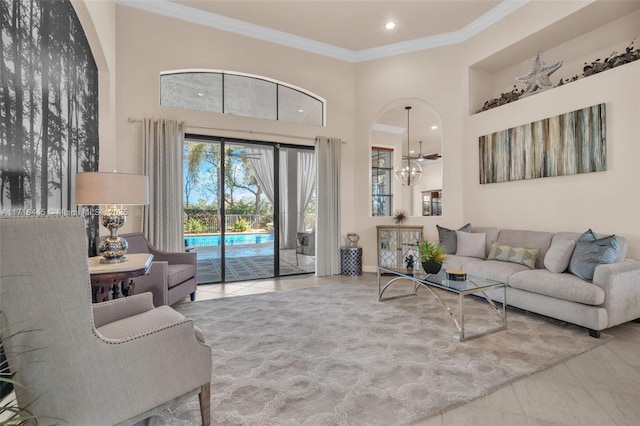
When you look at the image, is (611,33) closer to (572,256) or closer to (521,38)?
(521,38)

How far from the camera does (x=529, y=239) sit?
3979 millimetres

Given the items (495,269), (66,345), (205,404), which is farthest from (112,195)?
(495,269)

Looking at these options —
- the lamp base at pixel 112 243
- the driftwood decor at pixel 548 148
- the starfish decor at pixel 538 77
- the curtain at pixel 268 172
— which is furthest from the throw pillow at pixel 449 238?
the lamp base at pixel 112 243

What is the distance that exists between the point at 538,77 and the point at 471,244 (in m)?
2.46

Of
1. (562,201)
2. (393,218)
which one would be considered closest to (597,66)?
(562,201)

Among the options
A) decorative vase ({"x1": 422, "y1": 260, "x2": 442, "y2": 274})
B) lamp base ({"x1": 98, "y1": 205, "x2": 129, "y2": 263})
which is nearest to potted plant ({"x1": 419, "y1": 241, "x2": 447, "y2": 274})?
decorative vase ({"x1": 422, "y1": 260, "x2": 442, "y2": 274})

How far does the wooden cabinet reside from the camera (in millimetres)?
5336

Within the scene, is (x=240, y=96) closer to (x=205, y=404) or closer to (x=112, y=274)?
(x=112, y=274)

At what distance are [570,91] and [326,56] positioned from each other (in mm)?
3698

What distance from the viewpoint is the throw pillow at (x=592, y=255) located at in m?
2.94

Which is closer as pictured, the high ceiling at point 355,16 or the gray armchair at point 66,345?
the gray armchair at point 66,345

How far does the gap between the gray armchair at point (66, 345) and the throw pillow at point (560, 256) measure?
3.67m

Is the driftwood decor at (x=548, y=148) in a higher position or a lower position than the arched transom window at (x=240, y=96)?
lower

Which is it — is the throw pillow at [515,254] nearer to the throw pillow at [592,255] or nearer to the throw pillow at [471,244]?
the throw pillow at [471,244]
